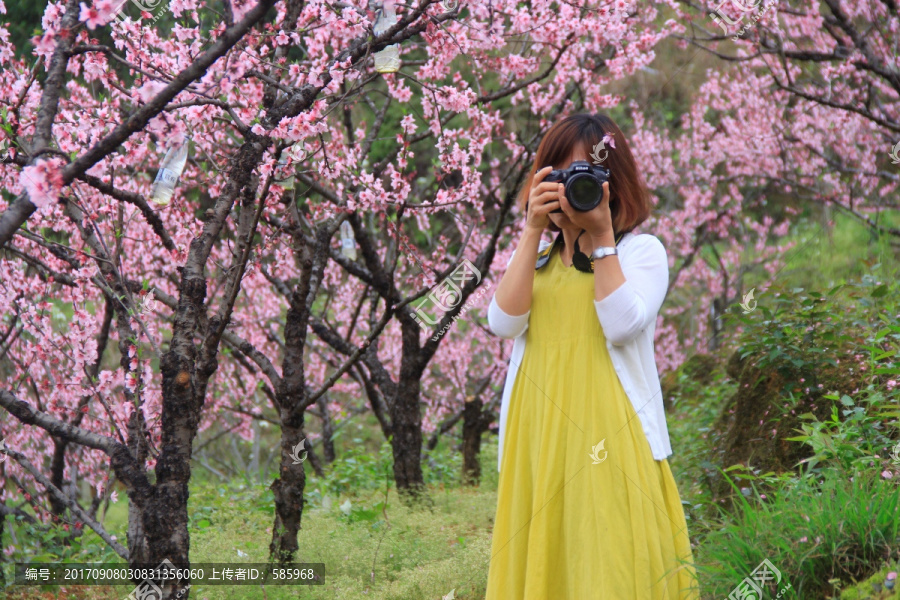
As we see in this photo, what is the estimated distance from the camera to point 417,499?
488 centimetres

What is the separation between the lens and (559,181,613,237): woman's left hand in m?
1.85

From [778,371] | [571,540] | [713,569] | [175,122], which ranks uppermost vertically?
[175,122]

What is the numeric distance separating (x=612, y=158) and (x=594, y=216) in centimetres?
24

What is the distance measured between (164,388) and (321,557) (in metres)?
1.55

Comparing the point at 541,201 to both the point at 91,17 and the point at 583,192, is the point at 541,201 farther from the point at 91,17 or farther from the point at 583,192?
the point at 91,17

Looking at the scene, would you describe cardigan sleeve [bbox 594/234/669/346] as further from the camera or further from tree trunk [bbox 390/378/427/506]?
tree trunk [bbox 390/378/427/506]

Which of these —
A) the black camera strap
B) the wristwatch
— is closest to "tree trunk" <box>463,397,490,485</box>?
the black camera strap

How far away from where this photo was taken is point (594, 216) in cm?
185

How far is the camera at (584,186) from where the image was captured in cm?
184

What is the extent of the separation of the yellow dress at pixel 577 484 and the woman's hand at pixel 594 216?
14 cm

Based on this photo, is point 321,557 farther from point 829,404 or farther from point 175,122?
point 829,404

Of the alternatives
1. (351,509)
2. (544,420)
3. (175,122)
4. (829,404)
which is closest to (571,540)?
(544,420)

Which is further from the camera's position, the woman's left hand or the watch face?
the watch face

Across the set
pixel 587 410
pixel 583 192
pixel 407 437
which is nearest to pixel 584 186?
pixel 583 192
